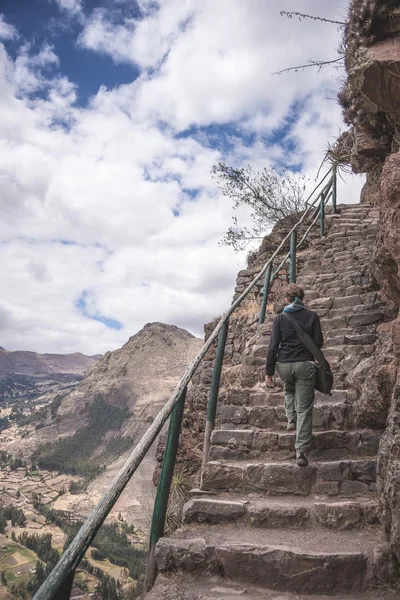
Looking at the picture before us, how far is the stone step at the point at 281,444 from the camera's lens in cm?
327

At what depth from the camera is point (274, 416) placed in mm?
3863

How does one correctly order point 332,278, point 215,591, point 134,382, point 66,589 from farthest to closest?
point 134,382, point 332,278, point 215,591, point 66,589

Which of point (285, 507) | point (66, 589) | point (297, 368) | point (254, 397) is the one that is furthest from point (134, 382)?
point (66, 589)

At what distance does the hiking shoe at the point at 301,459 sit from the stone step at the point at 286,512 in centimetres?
26

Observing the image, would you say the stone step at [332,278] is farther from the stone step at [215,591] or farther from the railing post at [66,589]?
the railing post at [66,589]

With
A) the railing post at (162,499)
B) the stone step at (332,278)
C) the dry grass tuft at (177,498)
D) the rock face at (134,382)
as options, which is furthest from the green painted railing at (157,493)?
the rock face at (134,382)

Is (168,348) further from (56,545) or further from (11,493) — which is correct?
(56,545)

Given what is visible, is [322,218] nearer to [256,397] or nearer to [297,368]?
[256,397]

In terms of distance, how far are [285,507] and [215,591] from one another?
805 mm

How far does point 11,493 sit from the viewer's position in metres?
35.1

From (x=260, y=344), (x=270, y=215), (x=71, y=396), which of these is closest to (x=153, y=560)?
(x=260, y=344)

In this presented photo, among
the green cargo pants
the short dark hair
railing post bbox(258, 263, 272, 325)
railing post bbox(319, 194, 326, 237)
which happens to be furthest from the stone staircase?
railing post bbox(319, 194, 326, 237)

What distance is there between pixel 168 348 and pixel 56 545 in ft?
75.4

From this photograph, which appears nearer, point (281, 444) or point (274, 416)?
point (281, 444)
